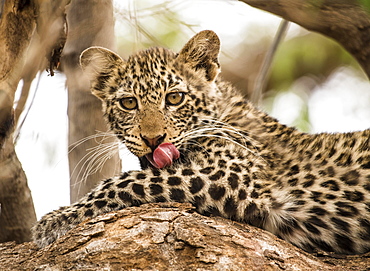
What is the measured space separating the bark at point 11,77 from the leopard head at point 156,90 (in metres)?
1.26

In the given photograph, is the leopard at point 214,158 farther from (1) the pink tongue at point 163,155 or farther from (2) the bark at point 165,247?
(2) the bark at point 165,247

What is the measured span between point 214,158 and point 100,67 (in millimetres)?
1951

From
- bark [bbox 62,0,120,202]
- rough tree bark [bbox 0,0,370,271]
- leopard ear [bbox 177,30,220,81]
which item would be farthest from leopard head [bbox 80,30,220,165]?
rough tree bark [bbox 0,0,370,271]

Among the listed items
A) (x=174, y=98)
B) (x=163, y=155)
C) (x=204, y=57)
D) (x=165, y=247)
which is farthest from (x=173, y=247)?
(x=204, y=57)

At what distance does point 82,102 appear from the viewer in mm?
6660

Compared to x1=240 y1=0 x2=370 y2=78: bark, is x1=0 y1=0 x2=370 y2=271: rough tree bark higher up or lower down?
lower down

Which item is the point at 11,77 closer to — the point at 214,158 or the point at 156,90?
Result: the point at 156,90

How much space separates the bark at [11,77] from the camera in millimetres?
4453

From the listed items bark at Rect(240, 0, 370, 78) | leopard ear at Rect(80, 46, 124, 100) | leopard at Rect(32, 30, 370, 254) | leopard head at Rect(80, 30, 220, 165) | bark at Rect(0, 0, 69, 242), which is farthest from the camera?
leopard ear at Rect(80, 46, 124, 100)

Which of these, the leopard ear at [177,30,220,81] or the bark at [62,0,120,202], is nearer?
the bark at [62,0,120,202]

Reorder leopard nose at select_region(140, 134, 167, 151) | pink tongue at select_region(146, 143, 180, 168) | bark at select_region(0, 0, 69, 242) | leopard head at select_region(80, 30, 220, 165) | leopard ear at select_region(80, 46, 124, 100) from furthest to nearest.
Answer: leopard ear at select_region(80, 46, 124, 100), leopard head at select_region(80, 30, 220, 165), leopard nose at select_region(140, 134, 167, 151), pink tongue at select_region(146, 143, 180, 168), bark at select_region(0, 0, 69, 242)

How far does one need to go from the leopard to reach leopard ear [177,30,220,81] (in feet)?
0.04

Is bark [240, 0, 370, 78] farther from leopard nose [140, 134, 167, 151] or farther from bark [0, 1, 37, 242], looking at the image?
bark [0, 1, 37, 242]

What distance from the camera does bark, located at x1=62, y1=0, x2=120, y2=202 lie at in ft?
19.5
